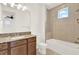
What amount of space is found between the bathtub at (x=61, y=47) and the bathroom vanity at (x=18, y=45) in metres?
0.23

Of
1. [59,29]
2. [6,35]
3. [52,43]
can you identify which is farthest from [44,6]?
[6,35]

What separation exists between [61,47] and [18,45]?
602mm

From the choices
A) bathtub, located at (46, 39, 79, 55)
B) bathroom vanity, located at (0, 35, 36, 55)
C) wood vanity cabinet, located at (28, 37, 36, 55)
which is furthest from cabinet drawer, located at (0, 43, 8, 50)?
bathtub, located at (46, 39, 79, 55)

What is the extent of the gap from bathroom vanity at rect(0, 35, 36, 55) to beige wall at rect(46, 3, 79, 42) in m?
0.33

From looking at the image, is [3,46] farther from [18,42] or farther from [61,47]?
[61,47]

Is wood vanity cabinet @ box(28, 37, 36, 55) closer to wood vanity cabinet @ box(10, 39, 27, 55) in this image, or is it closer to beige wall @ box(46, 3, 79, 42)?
wood vanity cabinet @ box(10, 39, 27, 55)

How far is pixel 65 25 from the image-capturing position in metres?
1.55

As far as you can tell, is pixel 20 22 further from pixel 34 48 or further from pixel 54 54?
pixel 54 54

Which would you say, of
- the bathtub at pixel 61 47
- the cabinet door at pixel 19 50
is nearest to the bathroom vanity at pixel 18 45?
the cabinet door at pixel 19 50

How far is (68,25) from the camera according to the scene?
154 centimetres

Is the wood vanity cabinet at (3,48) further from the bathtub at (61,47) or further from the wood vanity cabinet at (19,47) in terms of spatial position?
the bathtub at (61,47)

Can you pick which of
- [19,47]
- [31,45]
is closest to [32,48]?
[31,45]

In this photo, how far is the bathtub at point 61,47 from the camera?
1478 mm

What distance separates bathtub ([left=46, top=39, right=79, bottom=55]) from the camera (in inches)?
58.2
